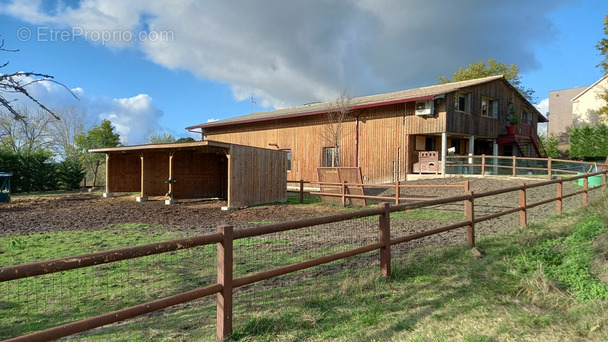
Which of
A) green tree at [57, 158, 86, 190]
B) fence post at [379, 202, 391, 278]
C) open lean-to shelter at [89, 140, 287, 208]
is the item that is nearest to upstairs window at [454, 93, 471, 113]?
open lean-to shelter at [89, 140, 287, 208]

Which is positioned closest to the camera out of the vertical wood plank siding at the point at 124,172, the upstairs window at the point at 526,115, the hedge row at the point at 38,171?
the vertical wood plank siding at the point at 124,172

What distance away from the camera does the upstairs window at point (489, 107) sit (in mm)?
22941

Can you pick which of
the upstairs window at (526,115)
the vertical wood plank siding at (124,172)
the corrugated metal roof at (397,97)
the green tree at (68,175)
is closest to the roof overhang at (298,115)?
the corrugated metal roof at (397,97)

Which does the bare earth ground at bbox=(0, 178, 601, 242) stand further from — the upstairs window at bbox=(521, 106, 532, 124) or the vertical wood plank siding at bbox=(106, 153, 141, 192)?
the upstairs window at bbox=(521, 106, 532, 124)

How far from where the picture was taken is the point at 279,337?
302 centimetres

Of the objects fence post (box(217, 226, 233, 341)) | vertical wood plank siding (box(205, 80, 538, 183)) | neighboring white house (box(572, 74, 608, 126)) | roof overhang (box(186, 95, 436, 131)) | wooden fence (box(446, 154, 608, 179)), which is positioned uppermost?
neighboring white house (box(572, 74, 608, 126))

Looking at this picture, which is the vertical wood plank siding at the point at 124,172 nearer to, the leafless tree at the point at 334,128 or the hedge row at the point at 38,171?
the hedge row at the point at 38,171

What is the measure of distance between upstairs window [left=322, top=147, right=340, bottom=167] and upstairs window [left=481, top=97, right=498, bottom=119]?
9.19m

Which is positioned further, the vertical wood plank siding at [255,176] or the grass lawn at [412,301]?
the vertical wood plank siding at [255,176]

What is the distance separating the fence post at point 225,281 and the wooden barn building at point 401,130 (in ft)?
58.2

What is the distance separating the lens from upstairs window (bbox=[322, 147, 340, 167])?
23248mm

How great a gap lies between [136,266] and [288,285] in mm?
2563

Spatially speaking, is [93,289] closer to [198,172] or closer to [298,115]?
[198,172]

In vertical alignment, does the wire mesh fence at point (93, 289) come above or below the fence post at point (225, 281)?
below
